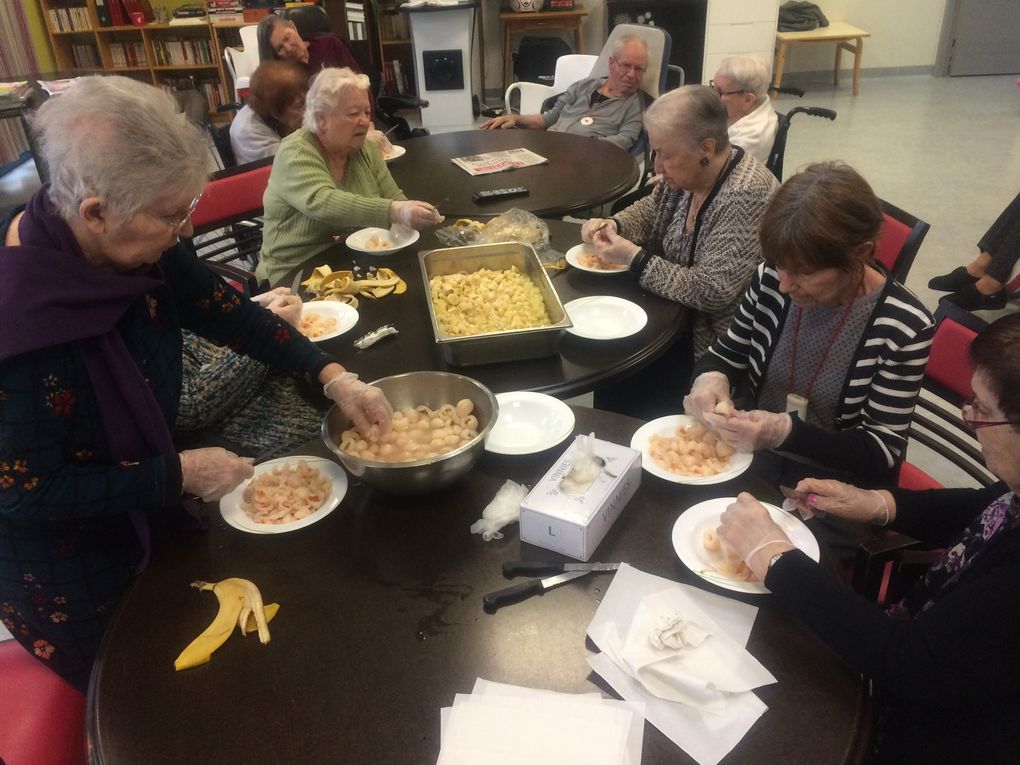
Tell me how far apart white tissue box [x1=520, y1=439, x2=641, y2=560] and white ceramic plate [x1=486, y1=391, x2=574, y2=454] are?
17cm

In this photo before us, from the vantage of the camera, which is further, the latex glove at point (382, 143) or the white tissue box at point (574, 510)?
the latex glove at point (382, 143)

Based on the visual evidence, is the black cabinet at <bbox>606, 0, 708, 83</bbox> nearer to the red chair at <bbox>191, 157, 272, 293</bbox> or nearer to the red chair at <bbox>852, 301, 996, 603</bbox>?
the red chair at <bbox>191, 157, 272, 293</bbox>

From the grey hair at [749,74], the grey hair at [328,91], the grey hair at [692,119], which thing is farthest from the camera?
the grey hair at [749,74]

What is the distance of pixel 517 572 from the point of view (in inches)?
47.0

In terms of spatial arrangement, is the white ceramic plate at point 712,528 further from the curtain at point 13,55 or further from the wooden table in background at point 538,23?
the wooden table in background at point 538,23

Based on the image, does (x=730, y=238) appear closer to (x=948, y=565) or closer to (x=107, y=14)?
(x=948, y=565)

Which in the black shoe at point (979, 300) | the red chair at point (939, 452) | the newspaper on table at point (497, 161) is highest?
the newspaper on table at point (497, 161)

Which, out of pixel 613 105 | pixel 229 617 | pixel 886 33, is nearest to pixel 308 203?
pixel 229 617

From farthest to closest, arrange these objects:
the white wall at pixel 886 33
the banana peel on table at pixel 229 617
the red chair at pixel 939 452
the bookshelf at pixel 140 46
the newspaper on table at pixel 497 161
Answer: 1. the white wall at pixel 886 33
2. the bookshelf at pixel 140 46
3. the newspaper on table at pixel 497 161
4. the red chair at pixel 939 452
5. the banana peel on table at pixel 229 617

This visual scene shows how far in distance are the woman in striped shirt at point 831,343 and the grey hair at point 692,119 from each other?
488mm

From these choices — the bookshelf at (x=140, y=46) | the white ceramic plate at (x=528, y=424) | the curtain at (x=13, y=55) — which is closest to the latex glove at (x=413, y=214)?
the white ceramic plate at (x=528, y=424)

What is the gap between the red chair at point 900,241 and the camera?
77.7 inches

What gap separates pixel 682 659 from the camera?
1041 millimetres

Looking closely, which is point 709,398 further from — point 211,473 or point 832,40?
point 832,40
